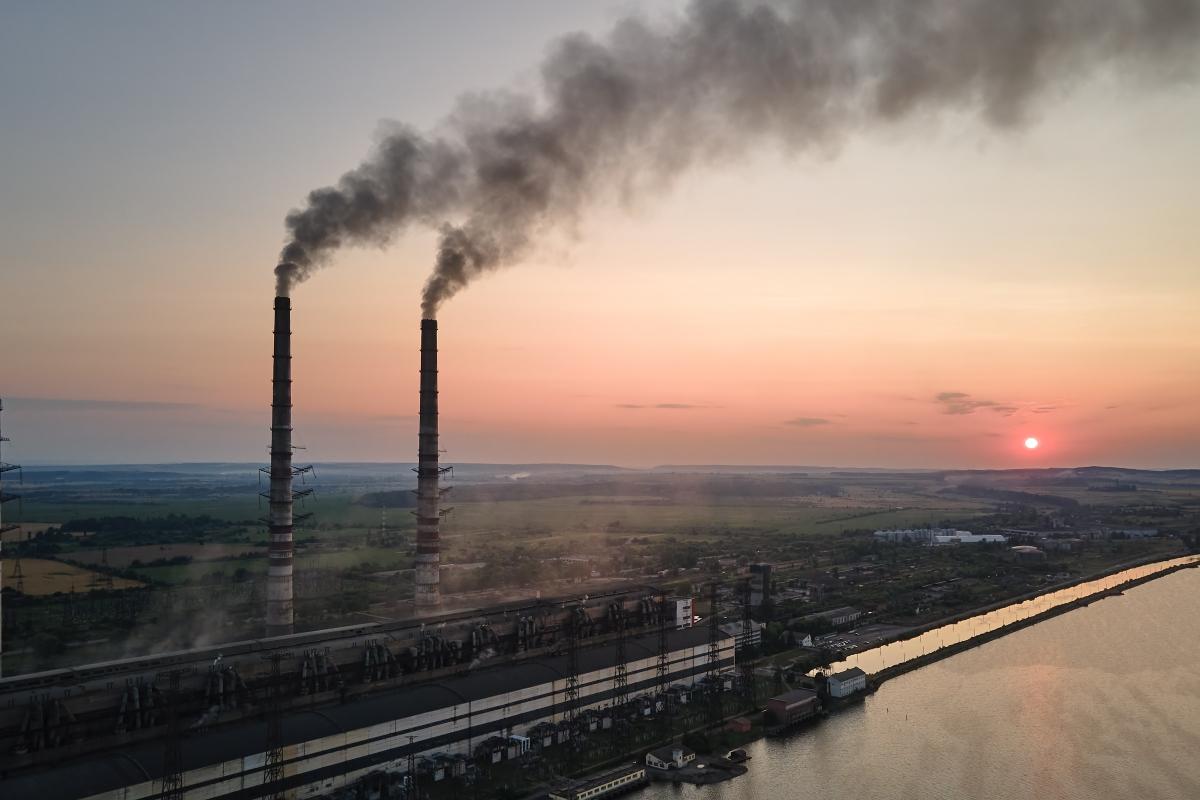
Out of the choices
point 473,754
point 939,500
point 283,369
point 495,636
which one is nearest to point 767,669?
point 495,636

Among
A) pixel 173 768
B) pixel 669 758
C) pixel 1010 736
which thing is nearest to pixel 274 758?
pixel 173 768

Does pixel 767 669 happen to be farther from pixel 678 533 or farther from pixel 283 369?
pixel 678 533

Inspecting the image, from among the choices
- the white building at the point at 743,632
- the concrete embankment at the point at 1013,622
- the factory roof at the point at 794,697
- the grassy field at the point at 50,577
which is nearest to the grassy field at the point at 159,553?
the grassy field at the point at 50,577

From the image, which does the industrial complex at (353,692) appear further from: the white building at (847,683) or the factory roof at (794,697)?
the white building at (847,683)

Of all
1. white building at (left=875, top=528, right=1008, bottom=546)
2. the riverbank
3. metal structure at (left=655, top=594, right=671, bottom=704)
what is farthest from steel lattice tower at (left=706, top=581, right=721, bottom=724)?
white building at (left=875, top=528, right=1008, bottom=546)

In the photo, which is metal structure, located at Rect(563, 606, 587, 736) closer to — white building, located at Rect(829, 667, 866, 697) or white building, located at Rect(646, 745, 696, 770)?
white building, located at Rect(646, 745, 696, 770)

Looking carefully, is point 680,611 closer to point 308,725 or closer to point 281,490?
point 281,490

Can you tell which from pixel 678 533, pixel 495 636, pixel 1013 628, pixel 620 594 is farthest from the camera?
pixel 678 533
